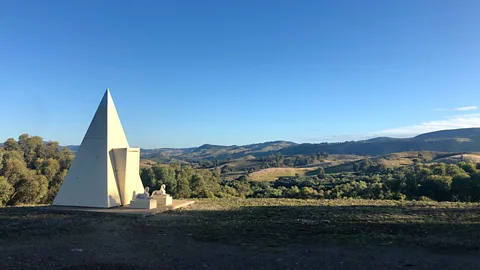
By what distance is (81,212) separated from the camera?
14688 millimetres

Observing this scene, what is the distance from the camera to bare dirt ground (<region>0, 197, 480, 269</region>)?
7.47 metres

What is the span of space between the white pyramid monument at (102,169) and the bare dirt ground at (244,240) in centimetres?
182

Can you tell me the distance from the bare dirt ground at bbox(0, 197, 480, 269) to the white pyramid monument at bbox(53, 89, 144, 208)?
182cm

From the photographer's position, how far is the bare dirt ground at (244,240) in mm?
7469

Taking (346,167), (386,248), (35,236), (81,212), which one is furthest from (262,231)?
(346,167)

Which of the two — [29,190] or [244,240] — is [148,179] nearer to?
[29,190]

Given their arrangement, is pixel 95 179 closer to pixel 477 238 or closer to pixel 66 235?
pixel 66 235

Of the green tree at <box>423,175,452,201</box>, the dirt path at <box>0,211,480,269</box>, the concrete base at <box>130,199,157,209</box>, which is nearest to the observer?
the dirt path at <box>0,211,480,269</box>

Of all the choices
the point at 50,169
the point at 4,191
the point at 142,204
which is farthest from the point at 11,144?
the point at 142,204

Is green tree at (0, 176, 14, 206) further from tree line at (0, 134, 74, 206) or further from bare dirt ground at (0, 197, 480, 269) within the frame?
bare dirt ground at (0, 197, 480, 269)

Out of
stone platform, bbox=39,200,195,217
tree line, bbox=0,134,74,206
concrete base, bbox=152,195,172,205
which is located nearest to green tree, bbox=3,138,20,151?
tree line, bbox=0,134,74,206

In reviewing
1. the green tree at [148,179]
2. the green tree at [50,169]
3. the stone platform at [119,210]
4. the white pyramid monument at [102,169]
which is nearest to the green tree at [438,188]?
the stone platform at [119,210]

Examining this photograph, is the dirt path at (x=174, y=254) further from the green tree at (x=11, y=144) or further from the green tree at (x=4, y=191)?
the green tree at (x=11, y=144)

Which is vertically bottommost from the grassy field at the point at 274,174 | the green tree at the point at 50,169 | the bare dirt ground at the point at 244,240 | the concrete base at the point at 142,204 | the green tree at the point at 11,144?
the grassy field at the point at 274,174
